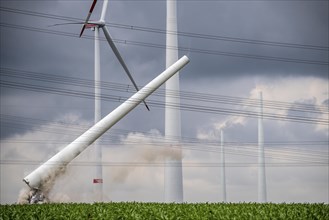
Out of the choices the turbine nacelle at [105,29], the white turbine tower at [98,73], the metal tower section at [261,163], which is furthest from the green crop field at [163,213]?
the turbine nacelle at [105,29]

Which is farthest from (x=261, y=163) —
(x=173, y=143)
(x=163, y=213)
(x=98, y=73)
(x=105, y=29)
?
(x=105, y=29)

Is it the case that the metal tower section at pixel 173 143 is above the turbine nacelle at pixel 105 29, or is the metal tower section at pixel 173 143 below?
below

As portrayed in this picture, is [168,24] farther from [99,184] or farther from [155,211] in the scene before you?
[155,211]

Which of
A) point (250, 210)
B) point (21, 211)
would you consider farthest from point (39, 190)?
point (250, 210)

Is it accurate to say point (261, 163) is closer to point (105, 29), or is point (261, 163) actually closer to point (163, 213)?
point (163, 213)

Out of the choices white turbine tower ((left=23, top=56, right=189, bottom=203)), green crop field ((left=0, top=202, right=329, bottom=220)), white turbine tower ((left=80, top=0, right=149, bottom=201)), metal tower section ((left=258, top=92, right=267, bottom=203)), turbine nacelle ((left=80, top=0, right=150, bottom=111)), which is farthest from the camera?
turbine nacelle ((left=80, top=0, right=150, bottom=111))

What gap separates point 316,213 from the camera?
1631 inches

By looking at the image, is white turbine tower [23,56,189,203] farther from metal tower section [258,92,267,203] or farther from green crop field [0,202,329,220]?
metal tower section [258,92,267,203]

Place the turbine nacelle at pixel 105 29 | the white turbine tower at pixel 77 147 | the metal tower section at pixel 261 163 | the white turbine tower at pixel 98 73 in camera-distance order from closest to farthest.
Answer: the white turbine tower at pixel 77 147 < the metal tower section at pixel 261 163 < the white turbine tower at pixel 98 73 < the turbine nacelle at pixel 105 29

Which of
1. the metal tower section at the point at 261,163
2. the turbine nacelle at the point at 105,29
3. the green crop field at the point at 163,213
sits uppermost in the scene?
the turbine nacelle at the point at 105,29

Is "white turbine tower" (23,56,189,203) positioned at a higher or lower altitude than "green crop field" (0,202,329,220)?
higher

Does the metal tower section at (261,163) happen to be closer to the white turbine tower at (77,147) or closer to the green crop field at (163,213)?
the green crop field at (163,213)

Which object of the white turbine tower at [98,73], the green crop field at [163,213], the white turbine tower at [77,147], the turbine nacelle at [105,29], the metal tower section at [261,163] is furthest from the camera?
the turbine nacelle at [105,29]

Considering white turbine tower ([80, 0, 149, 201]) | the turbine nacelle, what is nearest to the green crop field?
white turbine tower ([80, 0, 149, 201])
